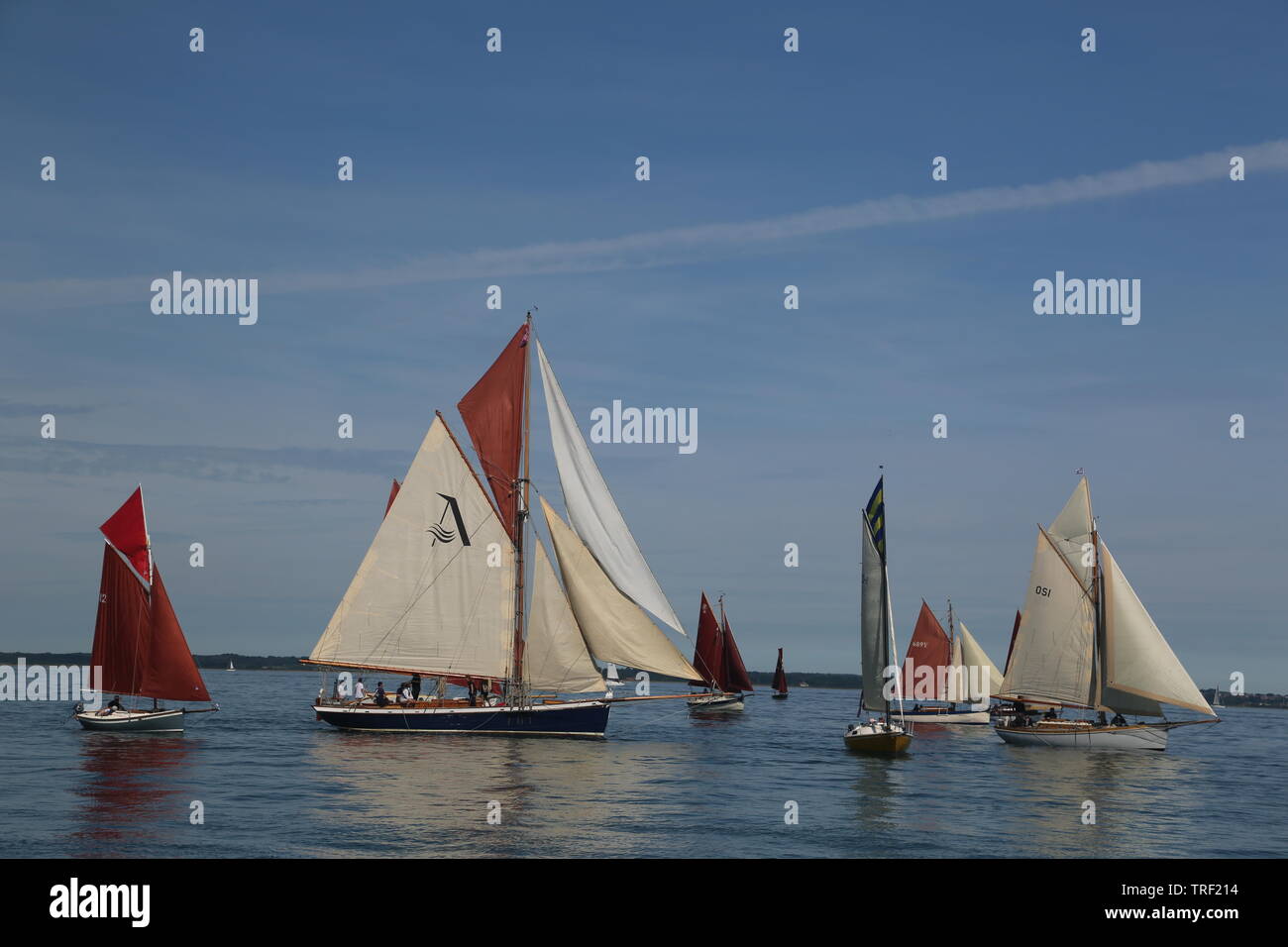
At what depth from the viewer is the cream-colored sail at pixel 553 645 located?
59344 mm

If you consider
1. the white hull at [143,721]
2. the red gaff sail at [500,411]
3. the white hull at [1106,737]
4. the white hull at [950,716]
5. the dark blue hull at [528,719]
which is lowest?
the white hull at [950,716]

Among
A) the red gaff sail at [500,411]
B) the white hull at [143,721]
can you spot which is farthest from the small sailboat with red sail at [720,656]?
the white hull at [143,721]

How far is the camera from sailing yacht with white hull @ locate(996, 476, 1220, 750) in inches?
2630

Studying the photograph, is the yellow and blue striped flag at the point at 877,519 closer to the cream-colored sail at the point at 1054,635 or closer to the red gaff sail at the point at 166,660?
the cream-colored sail at the point at 1054,635

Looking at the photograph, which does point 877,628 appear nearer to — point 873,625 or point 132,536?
point 873,625

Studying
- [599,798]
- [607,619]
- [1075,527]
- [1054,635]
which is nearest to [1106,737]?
[1054,635]

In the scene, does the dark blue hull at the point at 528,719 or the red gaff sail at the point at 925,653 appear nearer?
the dark blue hull at the point at 528,719

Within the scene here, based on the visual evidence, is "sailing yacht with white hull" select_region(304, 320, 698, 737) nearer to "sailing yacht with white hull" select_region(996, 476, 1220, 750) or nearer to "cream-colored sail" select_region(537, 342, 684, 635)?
"cream-colored sail" select_region(537, 342, 684, 635)

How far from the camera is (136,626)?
6159 centimetres

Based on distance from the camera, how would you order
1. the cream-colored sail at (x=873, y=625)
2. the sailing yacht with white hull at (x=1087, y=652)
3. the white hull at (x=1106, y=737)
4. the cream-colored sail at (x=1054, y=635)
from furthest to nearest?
the cream-colored sail at (x=1054, y=635), the white hull at (x=1106, y=737), the sailing yacht with white hull at (x=1087, y=652), the cream-colored sail at (x=873, y=625)

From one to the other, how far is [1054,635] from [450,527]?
116ft

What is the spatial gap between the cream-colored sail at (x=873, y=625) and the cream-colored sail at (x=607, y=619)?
8.55 metres
